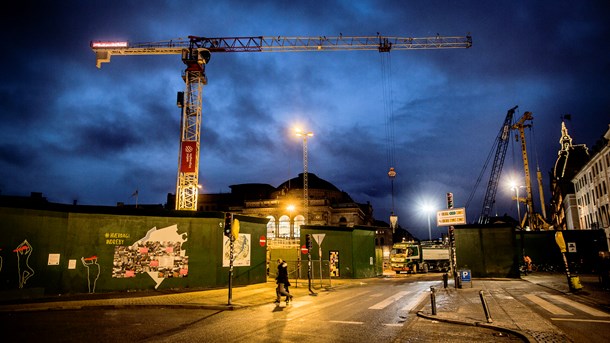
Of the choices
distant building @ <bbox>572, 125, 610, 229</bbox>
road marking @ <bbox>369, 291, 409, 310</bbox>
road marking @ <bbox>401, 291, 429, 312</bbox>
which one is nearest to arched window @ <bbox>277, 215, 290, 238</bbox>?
distant building @ <bbox>572, 125, 610, 229</bbox>

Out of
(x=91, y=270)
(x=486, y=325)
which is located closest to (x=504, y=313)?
(x=486, y=325)

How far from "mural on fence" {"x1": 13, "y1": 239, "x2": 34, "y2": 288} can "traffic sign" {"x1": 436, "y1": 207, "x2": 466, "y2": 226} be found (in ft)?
73.3

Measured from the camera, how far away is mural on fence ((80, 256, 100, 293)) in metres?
18.4

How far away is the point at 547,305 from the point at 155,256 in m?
17.9

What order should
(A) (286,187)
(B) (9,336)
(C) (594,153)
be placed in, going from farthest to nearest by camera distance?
1. (A) (286,187)
2. (C) (594,153)
3. (B) (9,336)

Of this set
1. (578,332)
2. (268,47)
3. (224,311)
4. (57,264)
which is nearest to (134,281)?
(57,264)

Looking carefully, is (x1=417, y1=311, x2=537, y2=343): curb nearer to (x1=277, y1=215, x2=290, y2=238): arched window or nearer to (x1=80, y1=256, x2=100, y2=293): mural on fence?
(x1=80, y1=256, x2=100, y2=293): mural on fence

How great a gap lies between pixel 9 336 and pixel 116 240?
10.3 m

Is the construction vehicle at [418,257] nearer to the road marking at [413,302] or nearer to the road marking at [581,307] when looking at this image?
the road marking at [413,302]

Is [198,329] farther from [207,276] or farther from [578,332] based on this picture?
[207,276]

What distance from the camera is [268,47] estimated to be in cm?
5503

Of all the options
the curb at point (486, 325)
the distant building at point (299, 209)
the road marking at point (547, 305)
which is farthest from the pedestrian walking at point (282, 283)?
the distant building at point (299, 209)

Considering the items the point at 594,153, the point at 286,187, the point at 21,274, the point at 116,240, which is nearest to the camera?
the point at 21,274

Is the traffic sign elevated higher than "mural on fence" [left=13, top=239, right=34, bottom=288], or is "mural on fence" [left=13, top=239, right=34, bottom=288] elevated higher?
the traffic sign
